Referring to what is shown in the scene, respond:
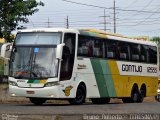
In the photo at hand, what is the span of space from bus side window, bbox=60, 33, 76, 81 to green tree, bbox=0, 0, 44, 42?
1522 cm

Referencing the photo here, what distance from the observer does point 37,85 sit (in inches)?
907

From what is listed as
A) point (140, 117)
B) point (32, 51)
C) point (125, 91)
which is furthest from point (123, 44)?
point (140, 117)

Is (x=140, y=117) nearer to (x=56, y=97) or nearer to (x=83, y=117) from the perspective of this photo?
(x=83, y=117)

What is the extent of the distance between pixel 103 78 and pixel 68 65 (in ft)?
12.0

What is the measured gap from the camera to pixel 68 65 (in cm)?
2347

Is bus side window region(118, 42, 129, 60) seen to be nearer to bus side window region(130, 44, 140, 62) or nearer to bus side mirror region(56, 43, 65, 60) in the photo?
bus side window region(130, 44, 140, 62)

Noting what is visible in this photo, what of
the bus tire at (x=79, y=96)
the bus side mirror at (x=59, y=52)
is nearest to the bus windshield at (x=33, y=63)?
the bus side mirror at (x=59, y=52)

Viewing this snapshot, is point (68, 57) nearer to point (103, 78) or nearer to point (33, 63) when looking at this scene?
point (33, 63)

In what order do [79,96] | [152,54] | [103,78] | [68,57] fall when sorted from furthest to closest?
[152,54] < [103,78] < [79,96] < [68,57]

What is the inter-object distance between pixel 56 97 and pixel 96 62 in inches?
136

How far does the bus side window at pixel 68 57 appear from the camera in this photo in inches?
912

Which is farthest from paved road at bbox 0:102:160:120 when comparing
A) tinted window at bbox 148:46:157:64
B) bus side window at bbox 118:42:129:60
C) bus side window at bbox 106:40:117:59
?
tinted window at bbox 148:46:157:64

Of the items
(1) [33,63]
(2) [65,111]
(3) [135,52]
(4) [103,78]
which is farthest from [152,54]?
(2) [65,111]

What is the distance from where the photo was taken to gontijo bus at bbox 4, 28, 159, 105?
75.4 ft
